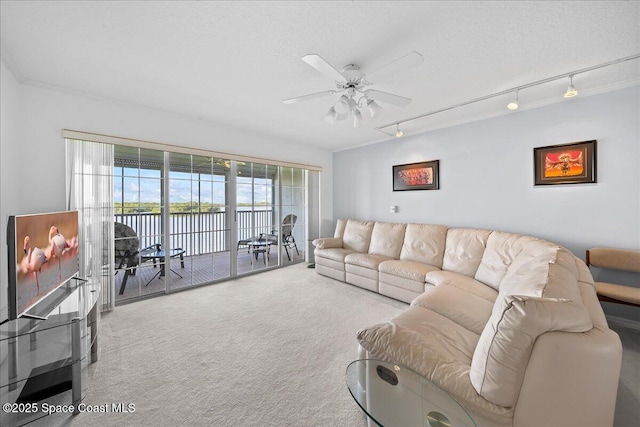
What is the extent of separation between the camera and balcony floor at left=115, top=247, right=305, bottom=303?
338 cm

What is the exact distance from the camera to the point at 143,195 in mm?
3307

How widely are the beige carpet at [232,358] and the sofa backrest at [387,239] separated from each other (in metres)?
0.86

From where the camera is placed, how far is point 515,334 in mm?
995

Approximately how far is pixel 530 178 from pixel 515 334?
2.95 metres

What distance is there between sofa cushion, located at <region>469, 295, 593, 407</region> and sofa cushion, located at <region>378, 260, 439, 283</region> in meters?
2.01

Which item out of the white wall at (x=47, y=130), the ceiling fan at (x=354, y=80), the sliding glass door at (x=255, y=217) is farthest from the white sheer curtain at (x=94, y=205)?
the ceiling fan at (x=354, y=80)

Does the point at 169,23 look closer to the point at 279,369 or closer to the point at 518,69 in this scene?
the point at 279,369

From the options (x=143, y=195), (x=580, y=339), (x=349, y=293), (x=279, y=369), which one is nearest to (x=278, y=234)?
(x=349, y=293)

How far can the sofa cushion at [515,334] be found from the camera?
950 mm

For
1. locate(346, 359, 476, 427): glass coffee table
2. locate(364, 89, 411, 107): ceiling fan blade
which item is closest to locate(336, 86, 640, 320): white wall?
locate(364, 89, 411, 107): ceiling fan blade

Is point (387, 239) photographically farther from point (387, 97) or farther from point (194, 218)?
point (194, 218)

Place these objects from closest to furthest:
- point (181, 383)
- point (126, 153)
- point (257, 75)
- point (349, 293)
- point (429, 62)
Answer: point (181, 383)
point (429, 62)
point (257, 75)
point (126, 153)
point (349, 293)

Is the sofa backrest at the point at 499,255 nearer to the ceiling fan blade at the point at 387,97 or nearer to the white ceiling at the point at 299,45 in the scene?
the white ceiling at the point at 299,45

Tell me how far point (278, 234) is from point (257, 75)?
312 centimetres
